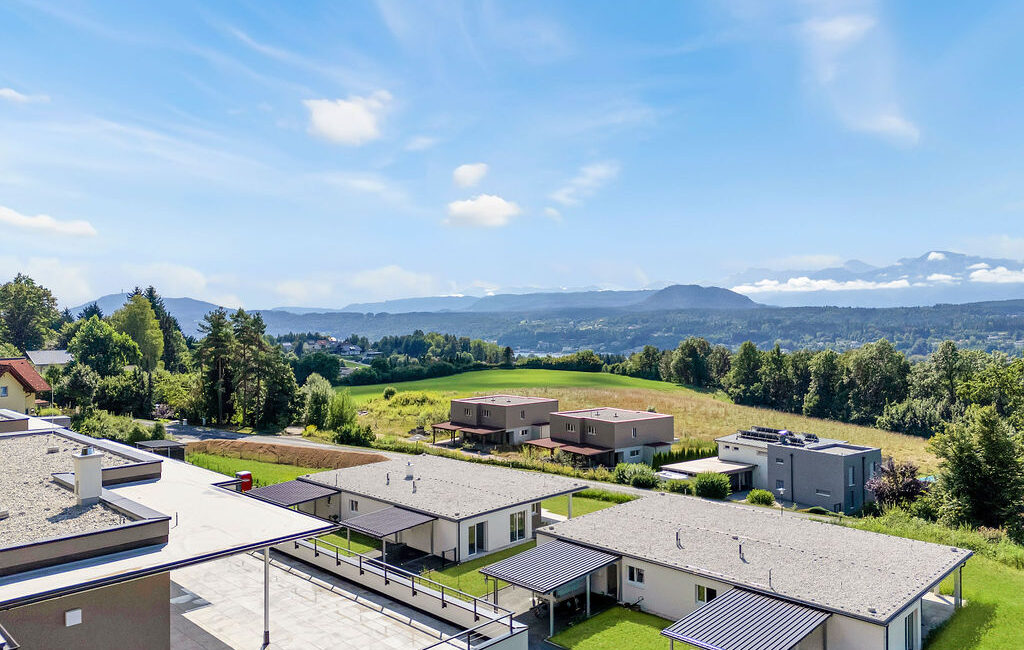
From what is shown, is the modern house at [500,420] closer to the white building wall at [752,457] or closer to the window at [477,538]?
the white building wall at [752,457]

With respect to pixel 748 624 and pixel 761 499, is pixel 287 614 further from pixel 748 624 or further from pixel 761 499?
pixel 761 499

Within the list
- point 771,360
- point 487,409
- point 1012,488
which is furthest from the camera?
point 771,360

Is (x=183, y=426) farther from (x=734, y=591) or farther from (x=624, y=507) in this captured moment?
(x=734, y=591)

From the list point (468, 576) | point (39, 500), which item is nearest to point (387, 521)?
point (468, 576)

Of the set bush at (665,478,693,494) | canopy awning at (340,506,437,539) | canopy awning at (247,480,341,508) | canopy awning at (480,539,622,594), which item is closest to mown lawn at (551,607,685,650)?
canopy awning at (480,539,622,594)

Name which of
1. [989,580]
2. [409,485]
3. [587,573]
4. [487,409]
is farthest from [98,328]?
[989,580]
